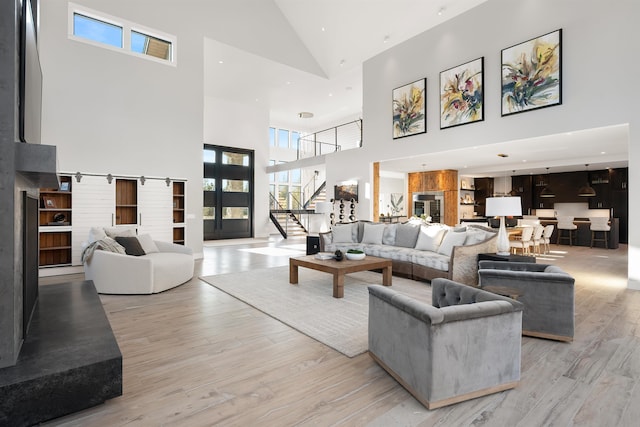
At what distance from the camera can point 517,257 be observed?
189 inches

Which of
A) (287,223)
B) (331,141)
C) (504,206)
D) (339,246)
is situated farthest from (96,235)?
(331,141)

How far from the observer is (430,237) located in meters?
6.05

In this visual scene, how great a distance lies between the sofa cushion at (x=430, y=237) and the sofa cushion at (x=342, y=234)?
1461 millimetres

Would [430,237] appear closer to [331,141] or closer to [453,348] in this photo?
[453,348]

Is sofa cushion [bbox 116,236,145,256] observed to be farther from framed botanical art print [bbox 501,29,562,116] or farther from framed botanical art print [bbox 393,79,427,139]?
framed botanical art print [bbox 501,29,562,116]

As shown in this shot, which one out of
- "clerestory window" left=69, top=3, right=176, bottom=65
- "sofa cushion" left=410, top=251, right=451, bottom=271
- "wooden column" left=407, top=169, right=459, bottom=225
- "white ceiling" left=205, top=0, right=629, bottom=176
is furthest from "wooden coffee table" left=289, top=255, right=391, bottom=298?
"wooden column" left=407, top=169, right=459, bottom=225

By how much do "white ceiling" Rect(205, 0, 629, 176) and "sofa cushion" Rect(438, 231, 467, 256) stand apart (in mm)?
3008

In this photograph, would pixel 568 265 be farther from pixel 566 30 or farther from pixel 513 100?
pixel 566 30

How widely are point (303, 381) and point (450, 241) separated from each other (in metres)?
4.03

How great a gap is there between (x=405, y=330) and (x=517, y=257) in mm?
3404

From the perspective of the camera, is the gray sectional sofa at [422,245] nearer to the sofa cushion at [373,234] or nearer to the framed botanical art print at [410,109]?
the sofa cushion at [373,234]

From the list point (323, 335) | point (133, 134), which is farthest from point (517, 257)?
point (133, 134)

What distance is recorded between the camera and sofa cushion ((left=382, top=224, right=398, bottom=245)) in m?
6.79

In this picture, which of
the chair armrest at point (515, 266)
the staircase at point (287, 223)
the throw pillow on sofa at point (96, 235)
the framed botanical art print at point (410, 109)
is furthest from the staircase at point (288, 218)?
the chair armrest at point (515, 266)
